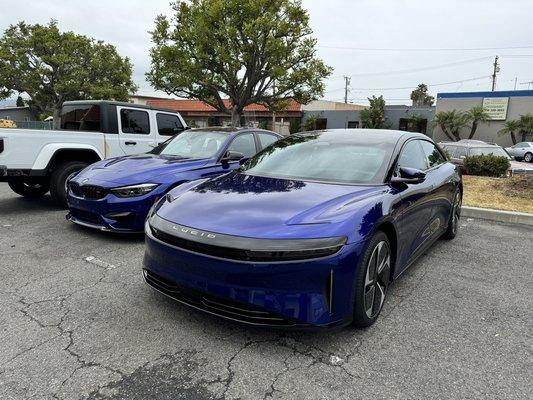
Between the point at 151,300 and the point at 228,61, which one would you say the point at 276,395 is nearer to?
the point at 151,300

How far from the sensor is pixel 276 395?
89.1 inches

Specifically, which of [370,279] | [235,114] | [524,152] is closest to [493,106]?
[524,152]

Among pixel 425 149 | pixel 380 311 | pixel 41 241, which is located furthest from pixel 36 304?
pixel 425 149

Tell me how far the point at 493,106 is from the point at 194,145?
3438 cm

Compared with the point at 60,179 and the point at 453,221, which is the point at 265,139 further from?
the point at 60,179

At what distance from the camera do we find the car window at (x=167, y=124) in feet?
26.6

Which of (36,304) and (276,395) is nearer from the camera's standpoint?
(276,395)

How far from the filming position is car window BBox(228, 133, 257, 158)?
6.07 m

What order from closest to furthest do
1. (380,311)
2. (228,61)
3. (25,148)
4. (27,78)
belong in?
(380,311), (25,148), (228,61), (27,78)

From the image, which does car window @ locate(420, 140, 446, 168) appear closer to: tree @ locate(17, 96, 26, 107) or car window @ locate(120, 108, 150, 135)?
car window @ locate(120, 108, 150, 135)

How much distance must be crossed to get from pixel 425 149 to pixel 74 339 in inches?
158

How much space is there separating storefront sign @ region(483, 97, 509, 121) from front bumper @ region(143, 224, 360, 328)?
1429 inches

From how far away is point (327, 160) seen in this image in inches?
153

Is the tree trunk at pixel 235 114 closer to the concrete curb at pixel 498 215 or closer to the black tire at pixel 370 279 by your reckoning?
the concrete curb at pixel 498 215
